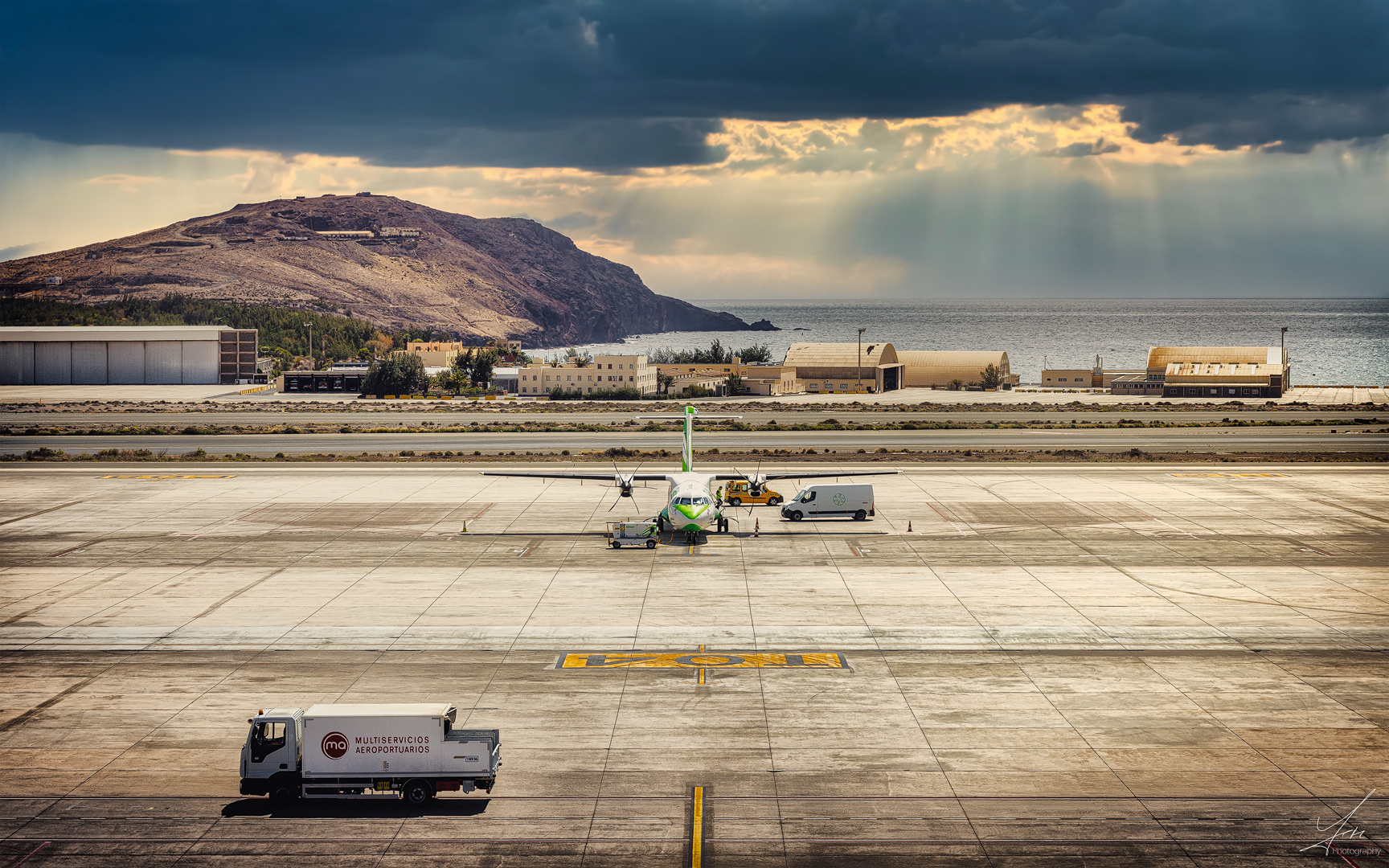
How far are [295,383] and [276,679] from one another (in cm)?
15865

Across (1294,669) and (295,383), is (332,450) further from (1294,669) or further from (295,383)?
(295,383)

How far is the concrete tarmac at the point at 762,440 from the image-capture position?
9169 centimetres

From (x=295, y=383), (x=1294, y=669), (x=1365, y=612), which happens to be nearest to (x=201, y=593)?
(x=1294, y=669)

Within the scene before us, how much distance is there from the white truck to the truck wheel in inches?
0.8

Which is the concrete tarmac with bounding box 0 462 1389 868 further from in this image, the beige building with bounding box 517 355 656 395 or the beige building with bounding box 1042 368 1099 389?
the beige building with bounding box 1042 368 1099 389

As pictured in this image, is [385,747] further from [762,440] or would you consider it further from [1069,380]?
[1069,380]

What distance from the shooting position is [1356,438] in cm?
9719

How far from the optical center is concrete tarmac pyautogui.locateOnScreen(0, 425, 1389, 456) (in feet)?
301

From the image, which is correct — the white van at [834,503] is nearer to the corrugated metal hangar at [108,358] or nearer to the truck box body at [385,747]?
the truck box body at [385,747]

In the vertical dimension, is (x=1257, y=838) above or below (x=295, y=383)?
below

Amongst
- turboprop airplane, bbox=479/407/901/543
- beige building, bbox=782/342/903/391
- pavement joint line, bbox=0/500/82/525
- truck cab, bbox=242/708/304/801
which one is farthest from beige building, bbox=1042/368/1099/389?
truck cab, bbox=242/708/304/801

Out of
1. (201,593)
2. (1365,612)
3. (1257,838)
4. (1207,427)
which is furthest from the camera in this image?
(1207,427)

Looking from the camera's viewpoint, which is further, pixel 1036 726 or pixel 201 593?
pixel 201 593

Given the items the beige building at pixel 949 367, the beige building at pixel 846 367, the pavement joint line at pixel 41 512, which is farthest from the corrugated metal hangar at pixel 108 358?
the pavement joint line at pixel 41 512
